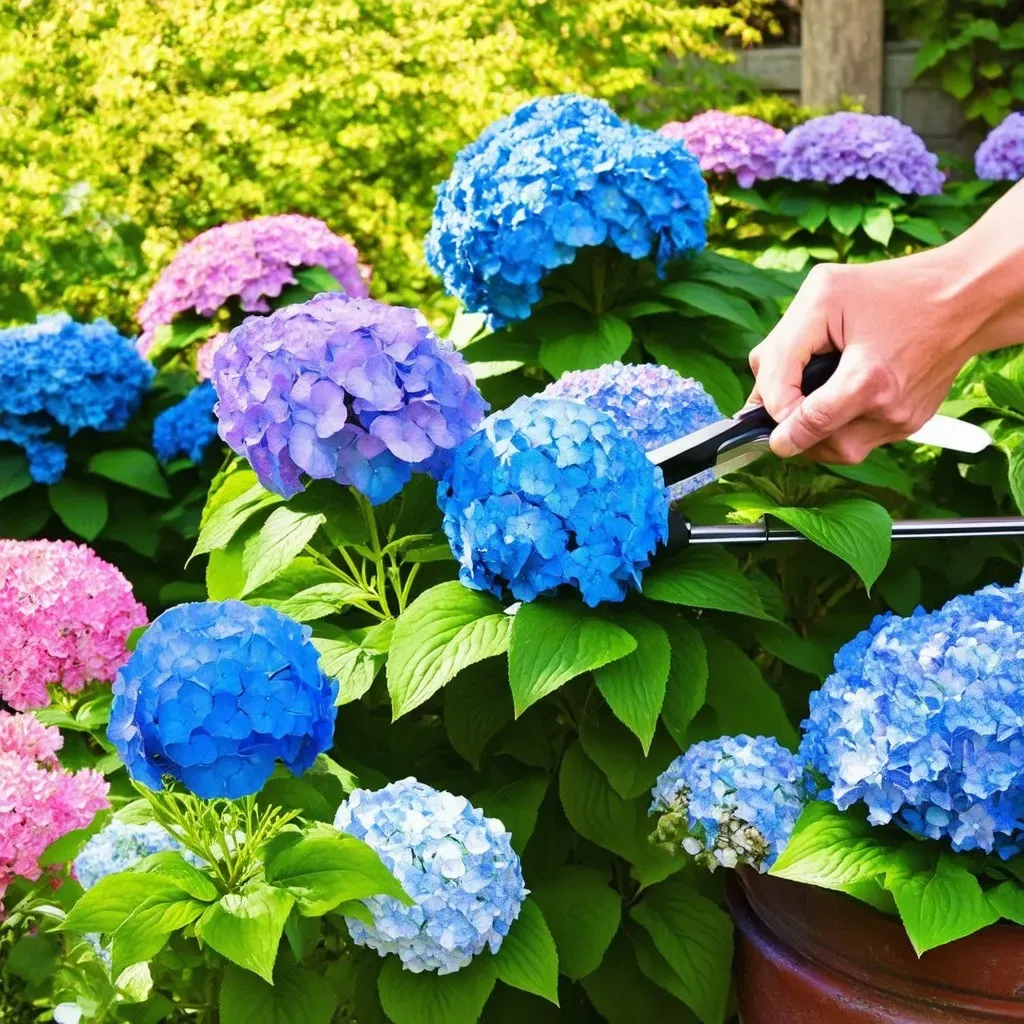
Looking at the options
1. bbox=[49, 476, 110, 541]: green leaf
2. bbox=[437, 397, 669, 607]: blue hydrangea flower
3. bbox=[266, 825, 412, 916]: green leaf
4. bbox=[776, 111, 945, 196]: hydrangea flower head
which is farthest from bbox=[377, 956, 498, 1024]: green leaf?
bbox=[776, 111, 945, 196]: hydrangea flower head

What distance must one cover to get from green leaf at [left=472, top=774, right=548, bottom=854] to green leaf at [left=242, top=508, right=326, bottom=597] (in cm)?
38

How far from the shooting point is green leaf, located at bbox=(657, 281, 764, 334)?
7.39 ft

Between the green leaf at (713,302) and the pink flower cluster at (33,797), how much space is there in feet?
3.84

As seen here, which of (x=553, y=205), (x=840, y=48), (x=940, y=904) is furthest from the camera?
(x=840, y=48)

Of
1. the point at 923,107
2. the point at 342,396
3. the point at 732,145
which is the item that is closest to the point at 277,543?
the point at 342,396

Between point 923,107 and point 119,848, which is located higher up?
point 119,848

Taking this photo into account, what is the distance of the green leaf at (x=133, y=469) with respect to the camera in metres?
3.02

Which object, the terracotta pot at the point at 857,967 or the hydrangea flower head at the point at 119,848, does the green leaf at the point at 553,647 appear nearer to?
the terracotta pot at the point at 857,967

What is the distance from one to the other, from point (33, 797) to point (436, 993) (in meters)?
0.57

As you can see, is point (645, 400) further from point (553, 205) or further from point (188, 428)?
point (188, 428)

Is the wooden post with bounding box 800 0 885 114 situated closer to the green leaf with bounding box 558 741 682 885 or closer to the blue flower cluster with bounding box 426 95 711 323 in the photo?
the blue flower cluster with bounding box 426 95 711 323

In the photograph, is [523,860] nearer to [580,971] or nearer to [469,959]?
[580,971]

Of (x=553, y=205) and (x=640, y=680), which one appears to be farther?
(x=553, y=205)

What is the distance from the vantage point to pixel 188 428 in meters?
3.05
